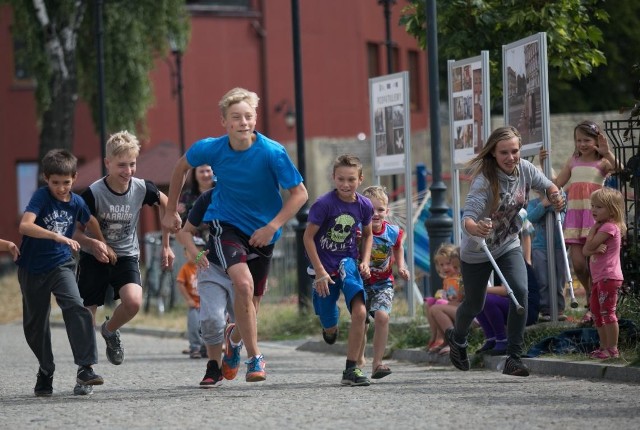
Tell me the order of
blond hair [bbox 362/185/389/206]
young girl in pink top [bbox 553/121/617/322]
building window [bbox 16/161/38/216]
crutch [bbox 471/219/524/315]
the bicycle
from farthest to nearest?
1. building window [bbox 16/161/38/216]
2. the bicycle
3. young girl in pink top [bbox 553/121/617/322]
4. blond hair [bbox 362/185/389/206]
5. crutch [bbox 471/219/524/315]

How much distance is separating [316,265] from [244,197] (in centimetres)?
75

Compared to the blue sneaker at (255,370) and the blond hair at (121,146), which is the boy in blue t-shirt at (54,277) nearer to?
the blond hair at (121,146)

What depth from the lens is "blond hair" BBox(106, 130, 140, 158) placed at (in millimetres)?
10898

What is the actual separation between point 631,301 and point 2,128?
105ft

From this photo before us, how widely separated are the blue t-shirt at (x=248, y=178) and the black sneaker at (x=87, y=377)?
134 cm

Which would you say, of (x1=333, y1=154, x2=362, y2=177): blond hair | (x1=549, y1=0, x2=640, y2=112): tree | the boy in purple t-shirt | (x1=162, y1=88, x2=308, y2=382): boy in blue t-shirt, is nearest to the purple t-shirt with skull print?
the boy in purple t-shirt

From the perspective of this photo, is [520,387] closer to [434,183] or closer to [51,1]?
[434,183]

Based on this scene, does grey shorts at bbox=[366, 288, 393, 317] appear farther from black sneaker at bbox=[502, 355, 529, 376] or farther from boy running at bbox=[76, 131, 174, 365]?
boy running at bbox=[76, 131, 174, 365]

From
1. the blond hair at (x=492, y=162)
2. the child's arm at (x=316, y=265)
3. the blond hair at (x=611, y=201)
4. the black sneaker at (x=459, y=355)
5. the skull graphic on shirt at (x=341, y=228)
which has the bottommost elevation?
the black sneaker at (x=459, y=355)

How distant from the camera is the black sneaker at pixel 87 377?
1029cm

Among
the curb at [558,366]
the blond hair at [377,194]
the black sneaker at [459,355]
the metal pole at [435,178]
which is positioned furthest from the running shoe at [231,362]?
the metal pole at [435,178]

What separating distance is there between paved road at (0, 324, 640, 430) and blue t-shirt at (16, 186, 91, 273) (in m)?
0.93

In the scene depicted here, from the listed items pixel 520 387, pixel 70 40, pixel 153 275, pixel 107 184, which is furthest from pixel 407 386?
pixel 70 40

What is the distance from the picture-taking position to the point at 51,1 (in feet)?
96.8
